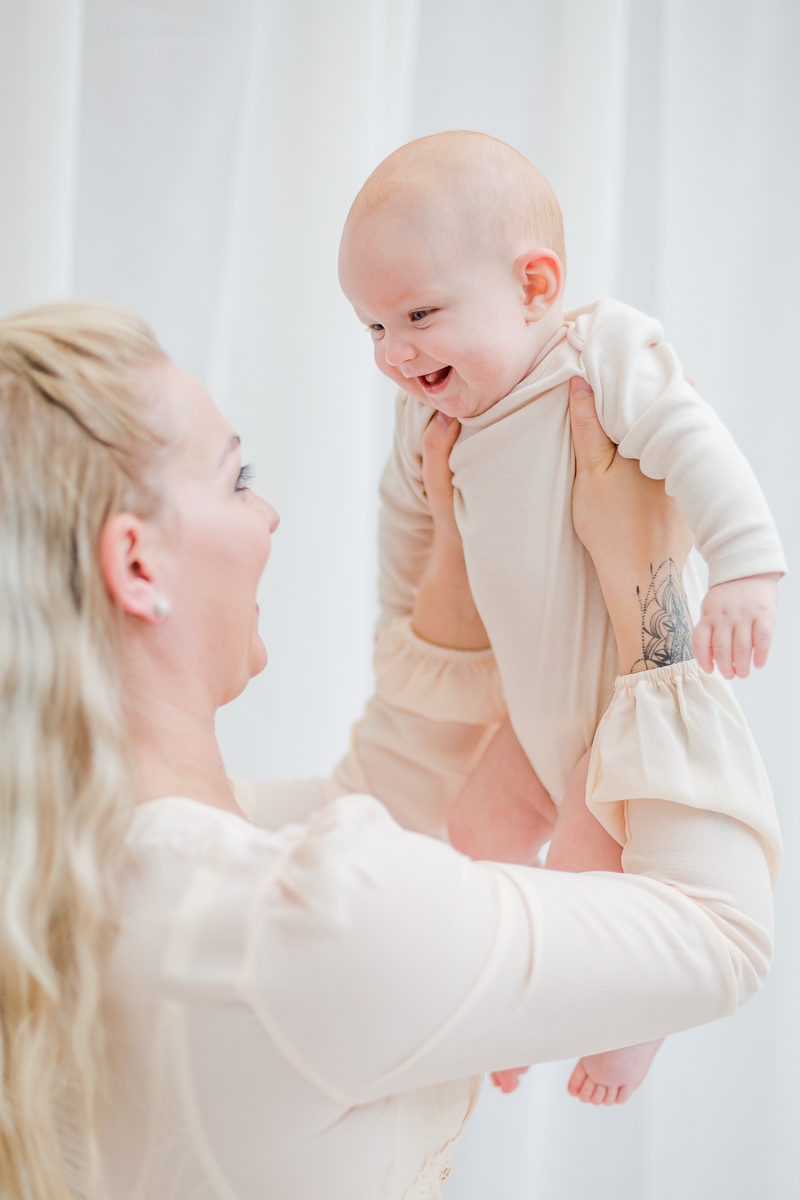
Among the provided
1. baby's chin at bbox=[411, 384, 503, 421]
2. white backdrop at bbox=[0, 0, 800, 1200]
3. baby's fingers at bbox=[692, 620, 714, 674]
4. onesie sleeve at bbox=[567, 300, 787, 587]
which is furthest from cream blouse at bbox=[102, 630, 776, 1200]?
white backdrop at bbox=[0, 0, 800, 1200]

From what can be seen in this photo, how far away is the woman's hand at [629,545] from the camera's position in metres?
0.92

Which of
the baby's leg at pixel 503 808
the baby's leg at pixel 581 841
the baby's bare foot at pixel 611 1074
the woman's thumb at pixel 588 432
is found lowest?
the baby's bare foot at pixel 611 1074

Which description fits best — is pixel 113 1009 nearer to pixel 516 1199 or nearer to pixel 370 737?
pixel 370 737

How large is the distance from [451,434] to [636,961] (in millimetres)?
599

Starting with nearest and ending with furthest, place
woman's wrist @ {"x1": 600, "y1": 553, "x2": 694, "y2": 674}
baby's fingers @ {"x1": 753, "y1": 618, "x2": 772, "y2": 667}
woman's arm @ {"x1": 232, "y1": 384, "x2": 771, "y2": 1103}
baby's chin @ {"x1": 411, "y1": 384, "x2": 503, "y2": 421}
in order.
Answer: woman's arm @ {"x1": 232, "y1": 384, "x2": 771, "y2": 1103}
baby's fingers @ {"x1": 753, "y1": 618, "x2": 772, "y2": 667}
woman's wrist @ {"x1": 600, "y1": 553, "x2": 694, "y2": 674}
baby's chin @ {"x1": 411, "y1": 384, "x2": 503, "y2": 421}

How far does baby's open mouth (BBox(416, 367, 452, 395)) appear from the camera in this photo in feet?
3.38

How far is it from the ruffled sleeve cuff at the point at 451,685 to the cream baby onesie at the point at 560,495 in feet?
0.51

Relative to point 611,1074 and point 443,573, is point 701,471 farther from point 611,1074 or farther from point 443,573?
point 611,1074

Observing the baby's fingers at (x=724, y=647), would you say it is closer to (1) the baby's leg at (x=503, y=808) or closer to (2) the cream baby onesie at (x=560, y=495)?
(2) the cream baby onesie at (x=560, y=495)

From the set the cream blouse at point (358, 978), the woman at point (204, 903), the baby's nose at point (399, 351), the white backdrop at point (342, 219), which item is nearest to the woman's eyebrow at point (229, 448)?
the woman at point (204, 903)

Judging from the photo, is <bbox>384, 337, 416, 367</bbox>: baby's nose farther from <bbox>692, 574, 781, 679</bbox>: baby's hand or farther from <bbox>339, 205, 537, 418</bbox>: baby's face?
<bbox>692, 574, 781, 679</bbox>: baby's hand

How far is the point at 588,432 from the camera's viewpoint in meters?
0.95

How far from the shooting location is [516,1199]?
168 cm

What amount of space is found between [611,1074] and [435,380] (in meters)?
0.80
